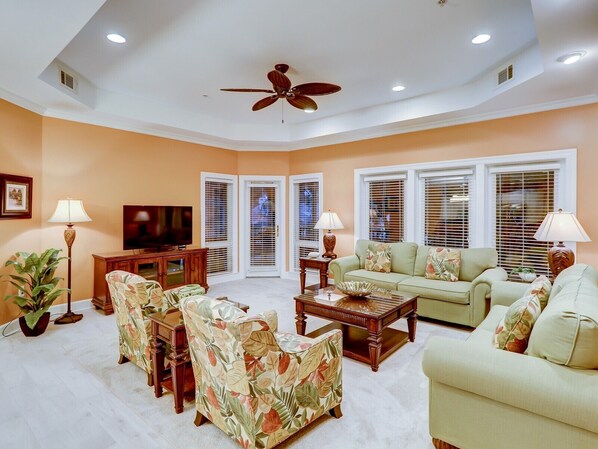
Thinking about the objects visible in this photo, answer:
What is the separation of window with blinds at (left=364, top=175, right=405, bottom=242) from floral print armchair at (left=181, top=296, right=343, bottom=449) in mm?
3805

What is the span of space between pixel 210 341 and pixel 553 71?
3963 millimetres

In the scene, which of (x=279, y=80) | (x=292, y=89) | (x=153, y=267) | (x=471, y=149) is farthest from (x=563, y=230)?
(x=153, y=267)

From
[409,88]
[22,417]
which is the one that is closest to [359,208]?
[409,88]

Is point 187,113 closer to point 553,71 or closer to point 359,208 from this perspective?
point 359,208

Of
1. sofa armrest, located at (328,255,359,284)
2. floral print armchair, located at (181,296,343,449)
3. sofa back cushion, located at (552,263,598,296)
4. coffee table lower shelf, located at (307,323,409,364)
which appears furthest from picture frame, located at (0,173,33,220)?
sofa back cushion, located at (552,263,598,296)

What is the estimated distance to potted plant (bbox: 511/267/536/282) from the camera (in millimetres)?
3809

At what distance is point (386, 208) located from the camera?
5.69m

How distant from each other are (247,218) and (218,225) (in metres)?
0.63

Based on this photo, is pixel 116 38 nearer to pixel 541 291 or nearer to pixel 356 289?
pixel 356 289

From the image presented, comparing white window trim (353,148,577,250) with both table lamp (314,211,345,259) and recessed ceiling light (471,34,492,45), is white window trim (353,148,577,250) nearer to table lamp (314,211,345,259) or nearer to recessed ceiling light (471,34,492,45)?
table lamp (314,211,345,259)

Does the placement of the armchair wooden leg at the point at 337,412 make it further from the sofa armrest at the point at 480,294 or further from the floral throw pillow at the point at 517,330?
the sofa armrest at the point at 480,294

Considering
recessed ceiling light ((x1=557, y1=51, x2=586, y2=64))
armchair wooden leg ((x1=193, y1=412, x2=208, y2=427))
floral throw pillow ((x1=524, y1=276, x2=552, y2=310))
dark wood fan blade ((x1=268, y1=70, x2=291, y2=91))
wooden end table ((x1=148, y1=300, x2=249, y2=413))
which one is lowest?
armchair wooden leg ((x1=193, y1=412, x2=208, y2=427))

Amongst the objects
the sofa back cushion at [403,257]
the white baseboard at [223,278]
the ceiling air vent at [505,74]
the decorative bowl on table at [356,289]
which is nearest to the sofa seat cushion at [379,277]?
the sofa back cushion at [403,257]

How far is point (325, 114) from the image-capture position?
565 centimetres
